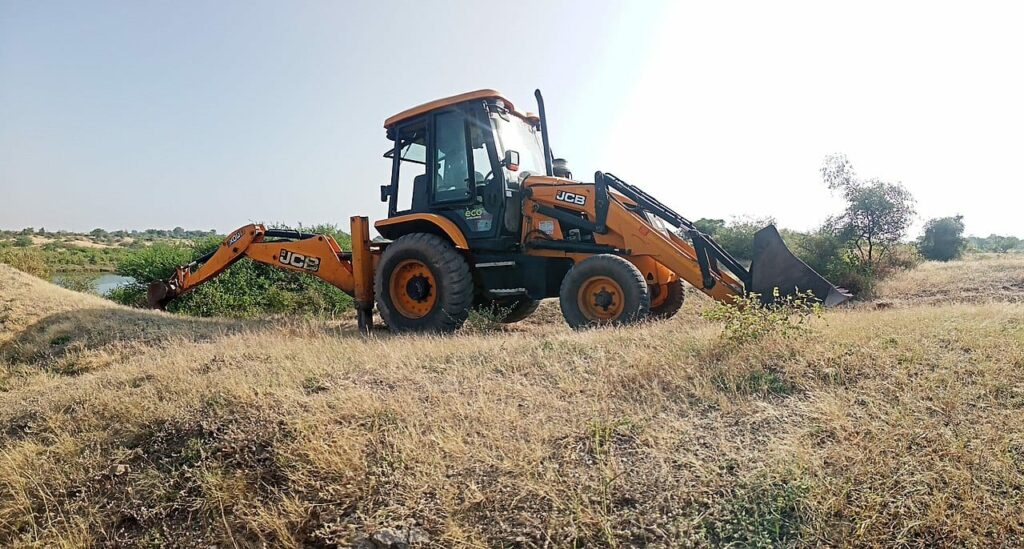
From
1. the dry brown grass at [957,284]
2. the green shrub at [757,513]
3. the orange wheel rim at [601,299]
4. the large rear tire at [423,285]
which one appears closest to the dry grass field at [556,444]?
the green shrub at [757,513]

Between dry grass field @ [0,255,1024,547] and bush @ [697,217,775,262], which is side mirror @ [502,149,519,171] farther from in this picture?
bush @ [697,217,775,262]

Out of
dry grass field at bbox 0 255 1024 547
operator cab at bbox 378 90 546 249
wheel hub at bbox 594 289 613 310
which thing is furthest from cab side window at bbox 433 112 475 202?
dry grass field at bbox 0 255 1024 547

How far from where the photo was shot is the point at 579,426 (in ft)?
10.7

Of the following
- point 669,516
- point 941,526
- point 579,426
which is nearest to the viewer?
point 941,526

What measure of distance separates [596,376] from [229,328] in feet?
21.6

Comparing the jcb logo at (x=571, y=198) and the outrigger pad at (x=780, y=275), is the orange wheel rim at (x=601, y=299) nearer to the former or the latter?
the jcb logo at (x=571, y=198)

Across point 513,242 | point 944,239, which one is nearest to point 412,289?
point 513,242

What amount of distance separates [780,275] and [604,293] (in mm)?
2052

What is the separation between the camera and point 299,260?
8.95 m

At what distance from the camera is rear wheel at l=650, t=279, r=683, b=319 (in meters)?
7.59

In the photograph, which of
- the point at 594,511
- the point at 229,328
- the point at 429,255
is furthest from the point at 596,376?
the point at 229,328

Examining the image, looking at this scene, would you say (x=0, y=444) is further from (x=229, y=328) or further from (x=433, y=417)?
(x=229, y=328)

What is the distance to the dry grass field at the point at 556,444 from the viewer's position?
2432mm

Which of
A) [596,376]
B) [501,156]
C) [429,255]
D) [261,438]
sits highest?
[501,156]
